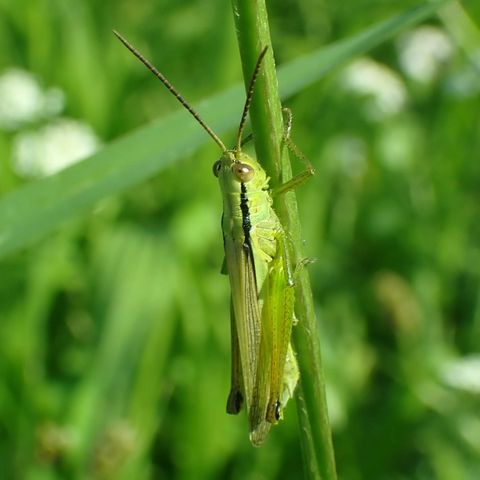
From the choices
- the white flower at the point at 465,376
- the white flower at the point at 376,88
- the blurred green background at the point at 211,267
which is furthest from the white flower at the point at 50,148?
the white flower at the point at 465,376

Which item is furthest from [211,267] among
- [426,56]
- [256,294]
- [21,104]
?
[256,294]

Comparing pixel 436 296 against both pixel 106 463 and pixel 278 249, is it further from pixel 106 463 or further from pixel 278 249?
pixel 278 249

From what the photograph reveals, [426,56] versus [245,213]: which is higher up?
[426,56]

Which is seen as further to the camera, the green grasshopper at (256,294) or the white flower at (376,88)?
the white flower at (376,88)

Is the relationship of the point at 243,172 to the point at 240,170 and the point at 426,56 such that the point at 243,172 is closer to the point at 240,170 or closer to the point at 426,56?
Result: the point at 240,170

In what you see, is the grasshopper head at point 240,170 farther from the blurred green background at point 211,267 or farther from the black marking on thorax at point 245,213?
the blurred green background at point 211,267

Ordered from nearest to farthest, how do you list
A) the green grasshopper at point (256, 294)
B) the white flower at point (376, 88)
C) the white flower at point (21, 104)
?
the green grasshopper at point (256, 294) → the white flower at point (21, 104) → the white flower at point (376, 88)
